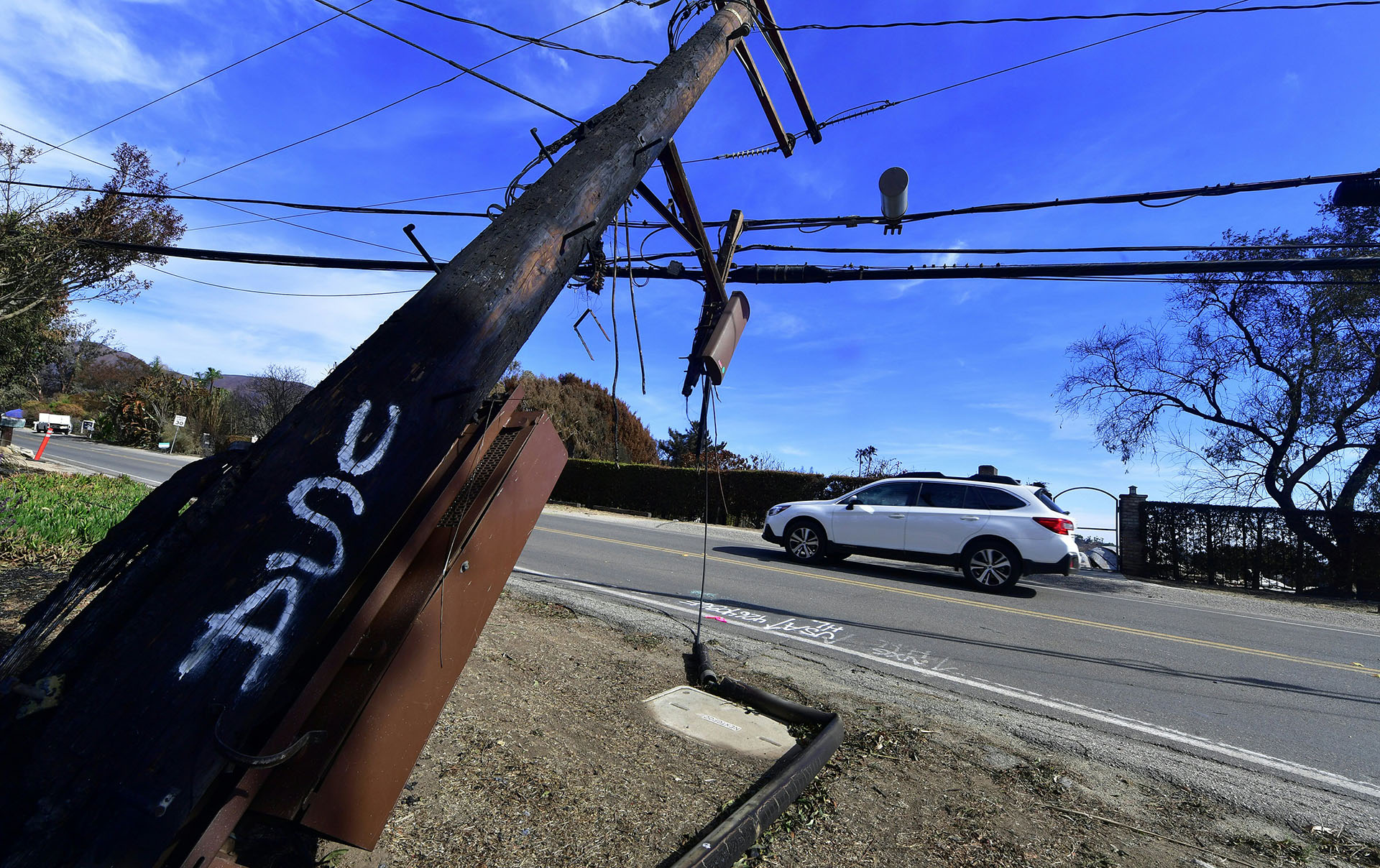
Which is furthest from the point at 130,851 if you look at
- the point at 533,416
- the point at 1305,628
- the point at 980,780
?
the point at 1305,628

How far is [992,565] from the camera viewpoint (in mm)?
10625

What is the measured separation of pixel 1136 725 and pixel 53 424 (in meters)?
74.4

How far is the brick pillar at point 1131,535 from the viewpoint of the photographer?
1553cm

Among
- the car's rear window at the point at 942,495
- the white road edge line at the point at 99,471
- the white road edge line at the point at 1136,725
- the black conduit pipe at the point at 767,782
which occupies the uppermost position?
the car's rear window at the point at 942,495

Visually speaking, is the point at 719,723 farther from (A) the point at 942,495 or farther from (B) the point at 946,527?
(A) the point at 942,495

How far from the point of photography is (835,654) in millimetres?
6320

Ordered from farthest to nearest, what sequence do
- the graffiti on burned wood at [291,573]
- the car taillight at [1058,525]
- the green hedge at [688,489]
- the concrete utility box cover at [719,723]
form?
the green hedge at [688,489]
the car taillight at [1058,525]
the concrete utility box cover at [719,723]
the graffiti on burned wood at [291,573]

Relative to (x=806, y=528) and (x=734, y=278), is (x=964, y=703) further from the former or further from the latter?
(x=806, y=528)

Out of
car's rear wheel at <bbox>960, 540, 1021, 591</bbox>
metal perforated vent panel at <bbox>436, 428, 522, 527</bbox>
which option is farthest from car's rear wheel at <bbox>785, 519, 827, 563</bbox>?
metal perforated vent panel at <bbox>436, 428, 522, 527</bbox>

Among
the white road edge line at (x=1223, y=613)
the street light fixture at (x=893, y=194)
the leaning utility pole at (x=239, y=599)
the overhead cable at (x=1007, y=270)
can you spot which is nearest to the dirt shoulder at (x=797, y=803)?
the leaning utility pole at (x=239, y=599)

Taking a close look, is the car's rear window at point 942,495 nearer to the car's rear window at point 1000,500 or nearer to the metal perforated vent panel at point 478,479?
the car's rear window at point 1000,500

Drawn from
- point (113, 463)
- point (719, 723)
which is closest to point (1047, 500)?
point (719, 723)

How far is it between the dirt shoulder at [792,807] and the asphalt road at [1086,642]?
130cm

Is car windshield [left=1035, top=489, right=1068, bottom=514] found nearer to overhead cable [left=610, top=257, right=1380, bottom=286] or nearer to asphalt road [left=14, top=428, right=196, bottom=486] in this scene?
overhead cable [left=610, top=257, right=1380, bottom=286]
